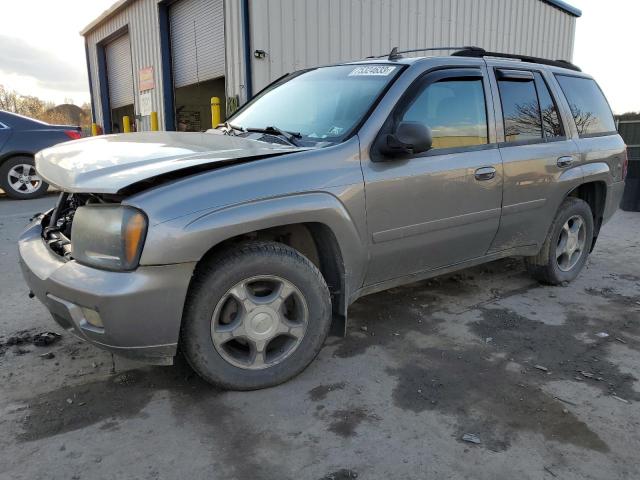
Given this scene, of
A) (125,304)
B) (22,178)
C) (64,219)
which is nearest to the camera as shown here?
(125,304)

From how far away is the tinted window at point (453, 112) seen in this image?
3.09 meters

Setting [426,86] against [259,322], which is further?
[426,86]

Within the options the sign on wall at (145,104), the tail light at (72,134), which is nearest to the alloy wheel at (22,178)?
the tail light at (72,134)

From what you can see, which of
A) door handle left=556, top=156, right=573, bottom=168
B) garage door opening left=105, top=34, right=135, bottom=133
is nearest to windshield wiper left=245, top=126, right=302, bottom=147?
door handle left=556, top=156, right=573, bottom=168

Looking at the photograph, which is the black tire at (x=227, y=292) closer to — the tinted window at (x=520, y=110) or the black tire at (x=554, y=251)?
the tinted window at (x=520, y=110)

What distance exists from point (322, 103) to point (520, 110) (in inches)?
60.9

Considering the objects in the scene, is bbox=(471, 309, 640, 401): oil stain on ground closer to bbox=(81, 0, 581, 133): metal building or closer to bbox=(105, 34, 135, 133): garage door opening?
bbox=(81, 0, 581, 133): metal building

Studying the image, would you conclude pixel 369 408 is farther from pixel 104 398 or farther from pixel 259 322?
pixel 104 398

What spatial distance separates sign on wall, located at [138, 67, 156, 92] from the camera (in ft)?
41.1

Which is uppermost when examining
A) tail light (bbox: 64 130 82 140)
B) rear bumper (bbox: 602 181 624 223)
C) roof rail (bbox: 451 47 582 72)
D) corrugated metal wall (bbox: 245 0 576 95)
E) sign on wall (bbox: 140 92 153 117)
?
corrugated metal wall (bbox: 245 0 576 95)

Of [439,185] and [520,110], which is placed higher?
[520,110]

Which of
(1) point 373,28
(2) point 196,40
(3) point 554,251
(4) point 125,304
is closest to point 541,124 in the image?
(3) point 554,251

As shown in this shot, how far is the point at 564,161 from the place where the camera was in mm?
3881

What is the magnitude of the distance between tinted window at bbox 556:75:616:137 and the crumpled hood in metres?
2.79
